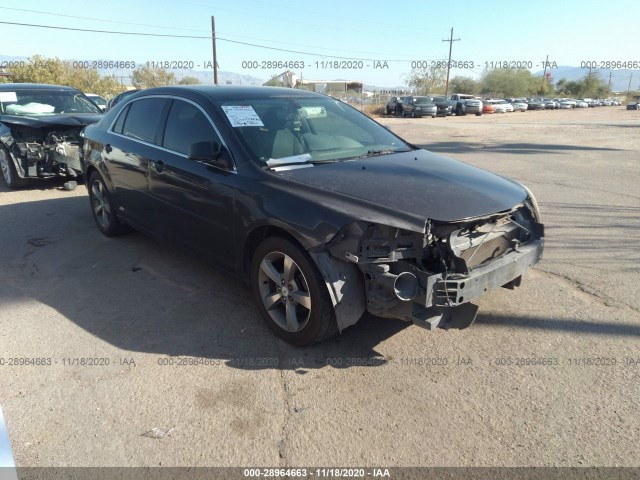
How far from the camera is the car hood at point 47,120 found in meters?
7.73

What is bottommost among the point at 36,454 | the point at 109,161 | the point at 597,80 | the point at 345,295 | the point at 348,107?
the point at 36,454

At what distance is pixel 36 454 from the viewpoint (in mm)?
2432

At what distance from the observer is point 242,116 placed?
149 inches

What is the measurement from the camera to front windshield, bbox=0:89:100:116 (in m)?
8.63

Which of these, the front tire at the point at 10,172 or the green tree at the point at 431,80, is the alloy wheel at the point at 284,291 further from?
the green tree at the point at 431,80

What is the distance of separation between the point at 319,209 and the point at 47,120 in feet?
22.9

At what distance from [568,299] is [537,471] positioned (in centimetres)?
212

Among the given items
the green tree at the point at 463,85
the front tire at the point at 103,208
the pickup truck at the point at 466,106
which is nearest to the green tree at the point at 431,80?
the green tree at the point at 463,85

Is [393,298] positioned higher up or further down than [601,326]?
higher up

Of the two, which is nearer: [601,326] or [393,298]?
[393,298]

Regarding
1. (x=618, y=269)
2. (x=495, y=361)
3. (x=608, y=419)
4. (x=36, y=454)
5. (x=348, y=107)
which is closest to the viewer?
(x=36, y=454)

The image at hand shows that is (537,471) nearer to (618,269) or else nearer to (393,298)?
(393,298)

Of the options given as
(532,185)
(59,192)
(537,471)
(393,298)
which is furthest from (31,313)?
(532,185)

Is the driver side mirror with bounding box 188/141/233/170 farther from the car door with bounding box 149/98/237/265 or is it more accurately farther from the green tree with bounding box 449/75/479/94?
the green tree with bounding box 449/75/479/94
